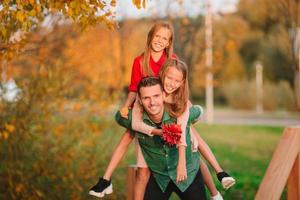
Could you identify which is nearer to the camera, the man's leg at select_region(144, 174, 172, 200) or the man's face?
the man's face

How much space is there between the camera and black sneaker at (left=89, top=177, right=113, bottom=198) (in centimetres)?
416

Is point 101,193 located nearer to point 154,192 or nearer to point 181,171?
point 154,192

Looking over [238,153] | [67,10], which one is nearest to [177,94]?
[67,10]

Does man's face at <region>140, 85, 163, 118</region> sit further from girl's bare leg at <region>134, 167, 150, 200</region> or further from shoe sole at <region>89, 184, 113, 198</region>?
shoe sole at <region>89, 184, 113, 198</region>

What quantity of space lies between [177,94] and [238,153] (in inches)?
342

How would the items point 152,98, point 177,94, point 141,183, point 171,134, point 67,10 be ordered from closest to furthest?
point 171,134
point 152,98
point 177,94
point 141,183
point 67,10

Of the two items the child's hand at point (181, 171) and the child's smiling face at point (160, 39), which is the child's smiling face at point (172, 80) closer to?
the child's smiling face at point (160, 39)

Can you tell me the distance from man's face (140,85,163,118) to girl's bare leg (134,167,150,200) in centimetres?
45

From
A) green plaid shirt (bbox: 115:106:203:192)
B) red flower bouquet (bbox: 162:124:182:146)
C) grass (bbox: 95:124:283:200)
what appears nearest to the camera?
red flower bouquet (bbox: 162:124:182:146)

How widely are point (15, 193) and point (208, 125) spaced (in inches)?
501

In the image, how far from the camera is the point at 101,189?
4.18 metres

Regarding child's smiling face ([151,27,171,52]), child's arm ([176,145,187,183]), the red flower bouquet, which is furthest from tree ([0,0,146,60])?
child's arm ([176,145,187,183])

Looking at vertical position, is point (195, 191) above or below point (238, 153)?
above

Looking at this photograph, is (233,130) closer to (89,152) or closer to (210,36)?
(210,36)
